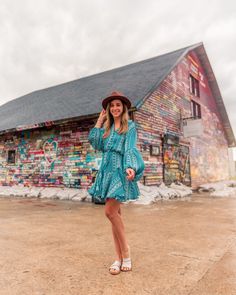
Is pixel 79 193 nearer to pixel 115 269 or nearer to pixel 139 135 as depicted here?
pixel 139 135

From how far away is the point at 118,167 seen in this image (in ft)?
A: 7.60

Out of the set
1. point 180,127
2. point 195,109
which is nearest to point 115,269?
point 180,127

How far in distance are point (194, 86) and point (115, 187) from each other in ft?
43.2

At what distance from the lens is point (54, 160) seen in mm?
10031

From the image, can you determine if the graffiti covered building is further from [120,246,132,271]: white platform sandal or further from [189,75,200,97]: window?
[120,246,132,271]: white platform sandal

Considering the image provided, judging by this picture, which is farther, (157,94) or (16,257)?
(157,94)

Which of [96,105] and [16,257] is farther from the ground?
[96,105]

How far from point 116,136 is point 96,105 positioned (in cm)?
685

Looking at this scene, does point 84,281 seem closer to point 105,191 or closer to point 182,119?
point 105,191

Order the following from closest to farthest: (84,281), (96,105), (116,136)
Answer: (84,281) → (116,136) → (96,105)

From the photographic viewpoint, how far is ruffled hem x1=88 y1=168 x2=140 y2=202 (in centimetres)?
219

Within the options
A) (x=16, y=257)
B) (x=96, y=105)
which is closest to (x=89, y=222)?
(x=16, y=257)

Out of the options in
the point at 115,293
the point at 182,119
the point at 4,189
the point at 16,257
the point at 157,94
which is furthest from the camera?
the point at 182,119

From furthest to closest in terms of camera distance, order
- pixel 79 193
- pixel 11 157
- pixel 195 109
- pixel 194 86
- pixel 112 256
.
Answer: pixel 194 86
pixel 195 109
pixel 11 157
pixel 79 193
pixel 112 256
